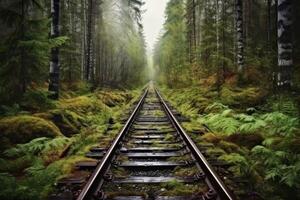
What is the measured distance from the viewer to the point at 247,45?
29.0m

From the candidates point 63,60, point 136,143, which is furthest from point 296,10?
point 136,143

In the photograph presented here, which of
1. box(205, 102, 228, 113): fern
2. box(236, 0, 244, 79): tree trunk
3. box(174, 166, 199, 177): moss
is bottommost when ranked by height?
box(174, 166, 199, 177): moss

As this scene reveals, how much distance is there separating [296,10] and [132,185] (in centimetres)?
1929

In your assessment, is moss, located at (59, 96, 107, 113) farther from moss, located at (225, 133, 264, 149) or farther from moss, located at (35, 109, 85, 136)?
moss, located at (225, 133, 264, 149)

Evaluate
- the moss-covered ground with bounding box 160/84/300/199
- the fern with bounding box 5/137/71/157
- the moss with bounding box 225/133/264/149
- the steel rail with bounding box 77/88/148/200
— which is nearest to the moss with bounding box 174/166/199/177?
the moss-covered ground with bounding box 160/84/300/199

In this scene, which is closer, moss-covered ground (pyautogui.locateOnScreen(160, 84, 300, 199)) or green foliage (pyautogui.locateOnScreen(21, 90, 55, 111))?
moss-covered ground (pyautogui.locateOnScreen(160, 84, 300, 199))

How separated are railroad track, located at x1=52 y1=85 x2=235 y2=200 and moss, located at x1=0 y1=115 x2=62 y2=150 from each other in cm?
182

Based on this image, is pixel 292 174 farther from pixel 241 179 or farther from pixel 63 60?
pixel 63 60

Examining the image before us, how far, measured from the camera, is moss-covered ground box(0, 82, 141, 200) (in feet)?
17.3

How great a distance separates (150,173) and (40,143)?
3.00 m

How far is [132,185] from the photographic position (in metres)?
5.49

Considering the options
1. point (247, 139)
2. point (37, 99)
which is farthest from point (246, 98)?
point (37, 99)

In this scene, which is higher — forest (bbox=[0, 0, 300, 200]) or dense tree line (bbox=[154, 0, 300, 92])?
dense tree line (bbox=[154, 0, 300, 92])

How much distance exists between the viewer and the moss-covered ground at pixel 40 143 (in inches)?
207
